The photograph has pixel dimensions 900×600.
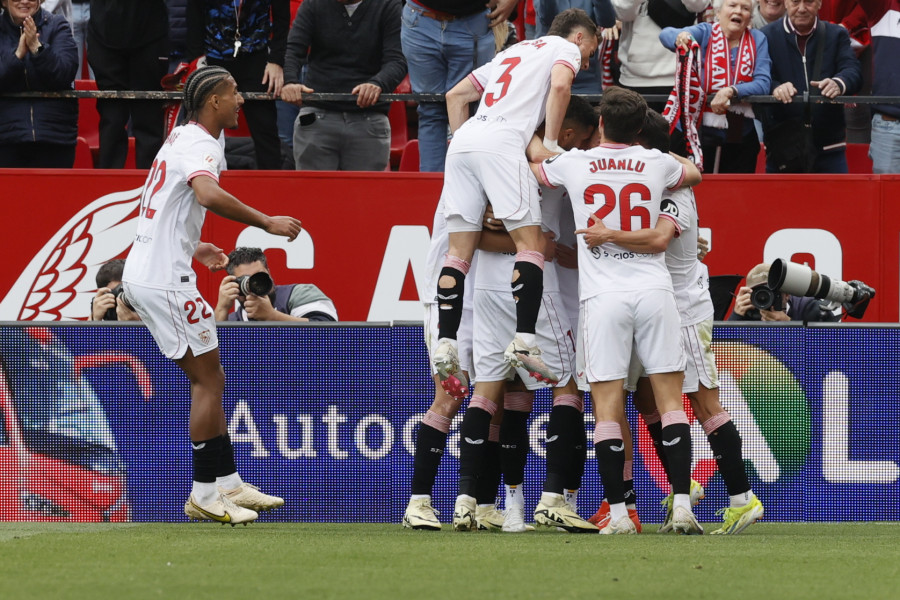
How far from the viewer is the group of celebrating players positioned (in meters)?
6.53

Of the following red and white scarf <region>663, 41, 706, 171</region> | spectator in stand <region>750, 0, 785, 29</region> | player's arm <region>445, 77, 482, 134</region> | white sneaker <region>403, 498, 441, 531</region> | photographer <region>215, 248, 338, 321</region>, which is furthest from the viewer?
spectator in stand <region>750, 0, 785, 29</region>

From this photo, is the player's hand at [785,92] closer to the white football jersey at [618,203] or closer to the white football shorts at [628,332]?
the white football jersey at [618,203]

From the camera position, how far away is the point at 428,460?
22.4 feet

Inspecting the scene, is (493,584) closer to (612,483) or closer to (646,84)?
(612,483)

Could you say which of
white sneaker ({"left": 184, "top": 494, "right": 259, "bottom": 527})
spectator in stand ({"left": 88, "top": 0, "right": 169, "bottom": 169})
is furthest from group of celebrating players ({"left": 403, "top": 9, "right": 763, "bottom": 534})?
spectator in stand ({"left": 88, "top": 0, "right": 169, "bottom": 169})

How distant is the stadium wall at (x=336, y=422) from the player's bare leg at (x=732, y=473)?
4.32 ft

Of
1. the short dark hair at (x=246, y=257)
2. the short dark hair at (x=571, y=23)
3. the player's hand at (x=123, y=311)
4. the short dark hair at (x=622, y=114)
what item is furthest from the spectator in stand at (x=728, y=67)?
the player's hand at (x=123, y=311)

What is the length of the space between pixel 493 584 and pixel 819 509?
4070 mm

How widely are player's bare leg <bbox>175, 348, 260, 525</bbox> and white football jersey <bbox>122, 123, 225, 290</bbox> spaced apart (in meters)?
0.42

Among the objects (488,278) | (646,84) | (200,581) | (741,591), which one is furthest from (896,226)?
(200,581)

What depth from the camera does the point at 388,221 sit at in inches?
404

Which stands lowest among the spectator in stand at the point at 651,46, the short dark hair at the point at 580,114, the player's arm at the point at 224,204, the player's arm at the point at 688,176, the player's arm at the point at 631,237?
the player's arm at the point at 631,237

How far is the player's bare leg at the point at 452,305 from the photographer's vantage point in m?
6.57

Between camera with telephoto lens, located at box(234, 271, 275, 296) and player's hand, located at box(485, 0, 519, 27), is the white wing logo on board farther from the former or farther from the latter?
player's hand, located at box(485, 0, 519, 27)
